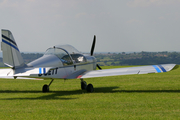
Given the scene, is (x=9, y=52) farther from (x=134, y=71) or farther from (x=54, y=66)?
(x=134, y=71)

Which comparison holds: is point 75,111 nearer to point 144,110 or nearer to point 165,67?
point 144,110

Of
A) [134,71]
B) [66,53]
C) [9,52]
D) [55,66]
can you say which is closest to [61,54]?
[66,53]

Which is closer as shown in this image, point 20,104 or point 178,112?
point 178,112

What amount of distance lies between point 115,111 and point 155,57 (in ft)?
→ 459

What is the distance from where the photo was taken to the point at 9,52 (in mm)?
→ 11734

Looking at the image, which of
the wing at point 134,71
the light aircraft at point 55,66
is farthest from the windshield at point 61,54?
the wing at point 134,71

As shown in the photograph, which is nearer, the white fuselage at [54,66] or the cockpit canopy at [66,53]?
the white fuselage at [54,66]

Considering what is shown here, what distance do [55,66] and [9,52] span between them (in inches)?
87.5

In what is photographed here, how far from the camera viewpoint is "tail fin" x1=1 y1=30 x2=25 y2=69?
11.7m

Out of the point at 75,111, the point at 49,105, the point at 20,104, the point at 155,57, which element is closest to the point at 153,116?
the point at 75,111

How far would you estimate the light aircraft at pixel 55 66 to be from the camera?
11641mm

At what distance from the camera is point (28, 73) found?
11.2 metres

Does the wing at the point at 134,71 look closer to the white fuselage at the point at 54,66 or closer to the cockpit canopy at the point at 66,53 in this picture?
the white fuselage at the point at 54,66

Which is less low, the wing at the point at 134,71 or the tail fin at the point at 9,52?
the tail fin at the point at 9,52
